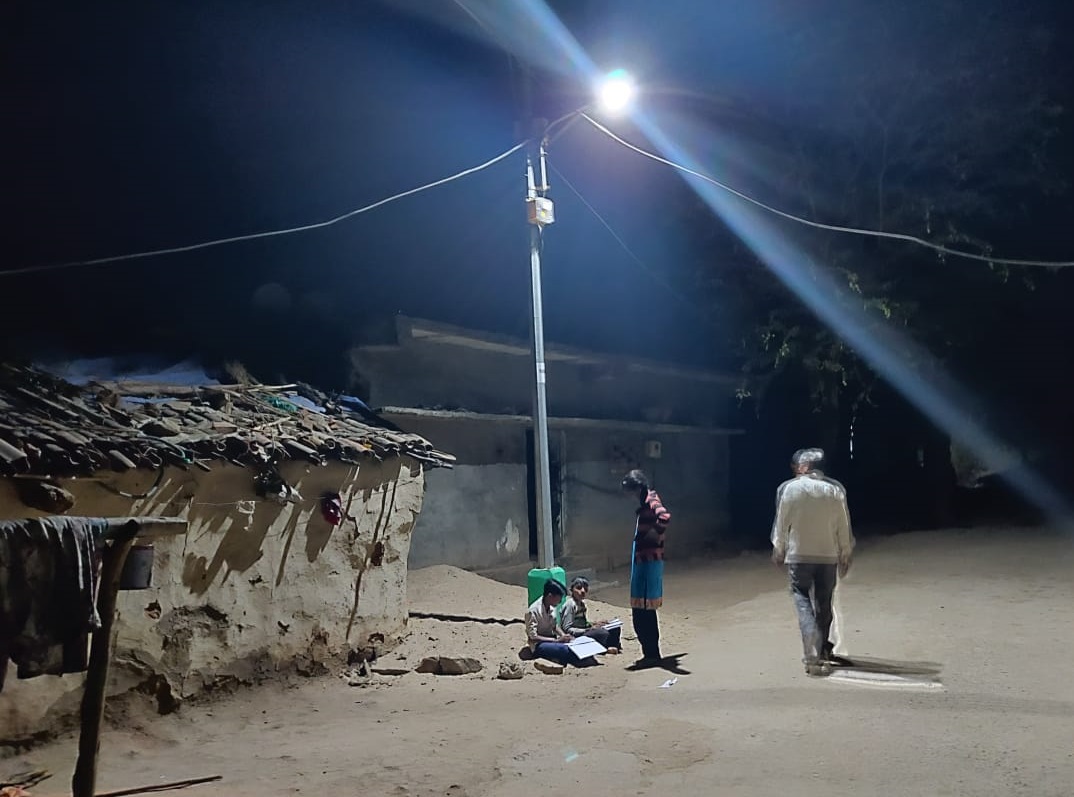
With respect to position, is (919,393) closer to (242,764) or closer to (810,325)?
(810,325)

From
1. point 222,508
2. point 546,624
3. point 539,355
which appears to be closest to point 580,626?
point 546,624

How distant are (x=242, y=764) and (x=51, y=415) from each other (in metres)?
2.87

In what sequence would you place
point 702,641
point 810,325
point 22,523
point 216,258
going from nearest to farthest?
point 22,523, point 702,641, point 216,258, point 810,325

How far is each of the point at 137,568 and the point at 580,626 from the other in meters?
5.59

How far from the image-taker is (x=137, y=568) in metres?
3.99

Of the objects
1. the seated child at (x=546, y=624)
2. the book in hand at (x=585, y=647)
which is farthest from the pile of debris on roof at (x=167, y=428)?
the book in hand at (x=585, y=647)

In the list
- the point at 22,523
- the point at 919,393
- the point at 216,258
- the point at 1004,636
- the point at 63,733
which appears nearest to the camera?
the point at 22,523

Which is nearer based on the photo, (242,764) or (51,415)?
(242,764)

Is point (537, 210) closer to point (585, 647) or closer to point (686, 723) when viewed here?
point (585, 647)

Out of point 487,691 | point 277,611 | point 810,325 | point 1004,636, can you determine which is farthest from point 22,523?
point 810,325

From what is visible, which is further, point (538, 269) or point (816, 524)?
point (538, 269)

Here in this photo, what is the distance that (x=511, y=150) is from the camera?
30.7ft

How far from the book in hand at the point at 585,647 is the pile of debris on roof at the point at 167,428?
7.95 feet

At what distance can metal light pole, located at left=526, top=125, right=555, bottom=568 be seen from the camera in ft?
28.8
